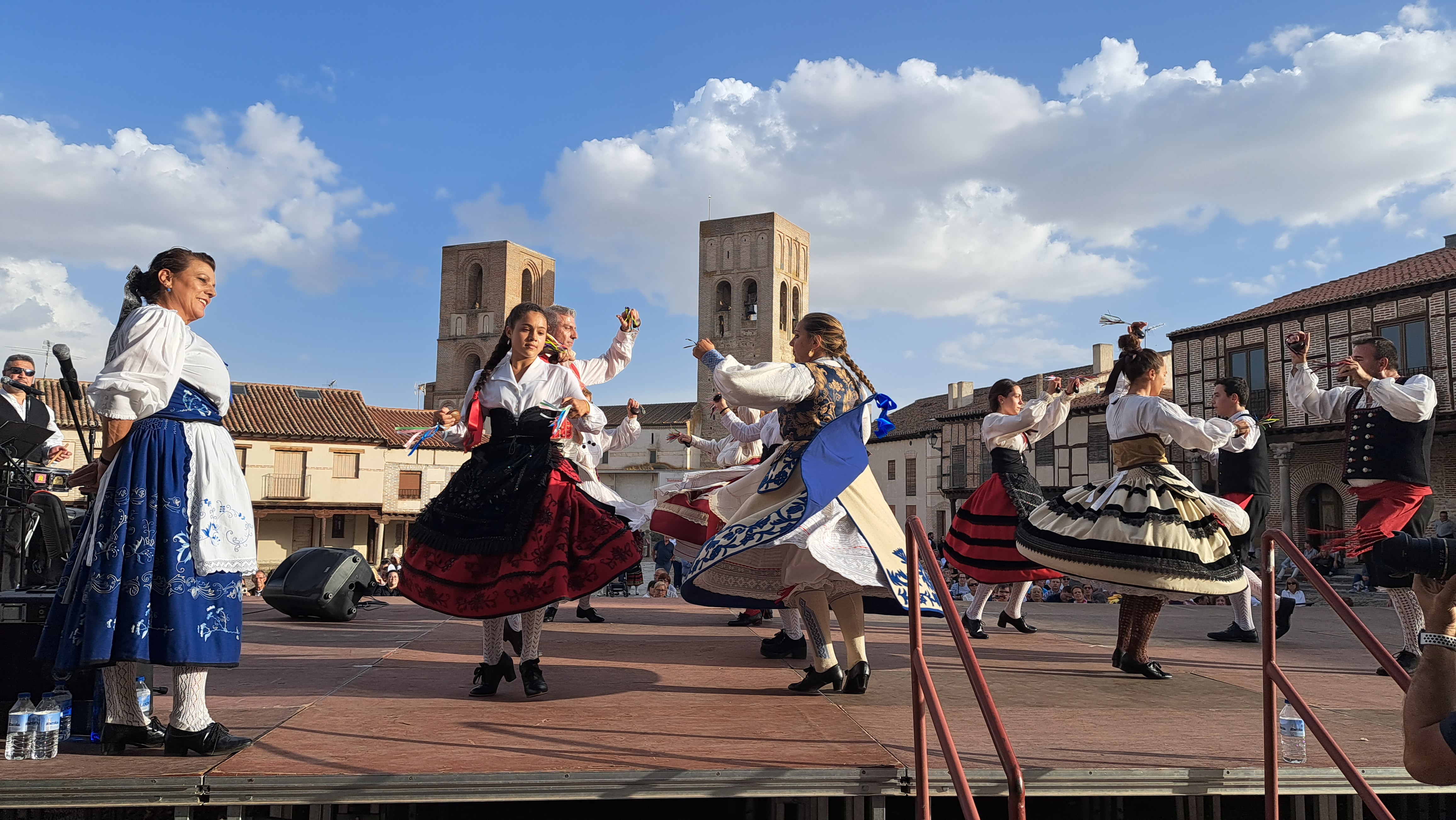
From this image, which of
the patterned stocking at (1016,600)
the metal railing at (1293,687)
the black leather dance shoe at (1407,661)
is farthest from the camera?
the patterned stocking at (1016,600)

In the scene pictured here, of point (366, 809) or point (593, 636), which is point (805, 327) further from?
point (593, 636)

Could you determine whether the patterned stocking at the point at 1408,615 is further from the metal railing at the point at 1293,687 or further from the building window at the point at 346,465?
the building window at the point at 346,465

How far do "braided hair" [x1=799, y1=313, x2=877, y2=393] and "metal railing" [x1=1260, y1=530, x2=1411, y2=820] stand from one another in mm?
1884

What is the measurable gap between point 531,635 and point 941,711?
2.22 m

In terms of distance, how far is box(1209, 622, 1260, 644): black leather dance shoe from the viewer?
22.9ft

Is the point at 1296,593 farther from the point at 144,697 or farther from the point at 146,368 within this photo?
the point at 146,368

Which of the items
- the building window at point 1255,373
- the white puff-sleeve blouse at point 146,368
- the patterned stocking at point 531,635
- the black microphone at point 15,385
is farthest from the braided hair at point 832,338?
the building window at point 1255,373

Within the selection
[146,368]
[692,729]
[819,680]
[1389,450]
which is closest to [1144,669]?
[819,680]

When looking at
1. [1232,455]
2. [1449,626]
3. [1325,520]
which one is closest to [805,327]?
[1449,626]

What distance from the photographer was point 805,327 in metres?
4.79

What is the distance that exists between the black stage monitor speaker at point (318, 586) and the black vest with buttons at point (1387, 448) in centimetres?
719

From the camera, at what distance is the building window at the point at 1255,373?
28.2 meters

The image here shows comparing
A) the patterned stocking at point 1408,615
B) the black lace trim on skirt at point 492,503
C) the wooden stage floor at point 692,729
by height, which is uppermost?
the black lace trim on skirt at point 492,503

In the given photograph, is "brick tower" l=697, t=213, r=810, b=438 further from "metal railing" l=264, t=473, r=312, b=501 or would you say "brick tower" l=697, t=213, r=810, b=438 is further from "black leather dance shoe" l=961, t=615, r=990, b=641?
"black leather dance shoe" l=961, t=615, r=990, b=641
